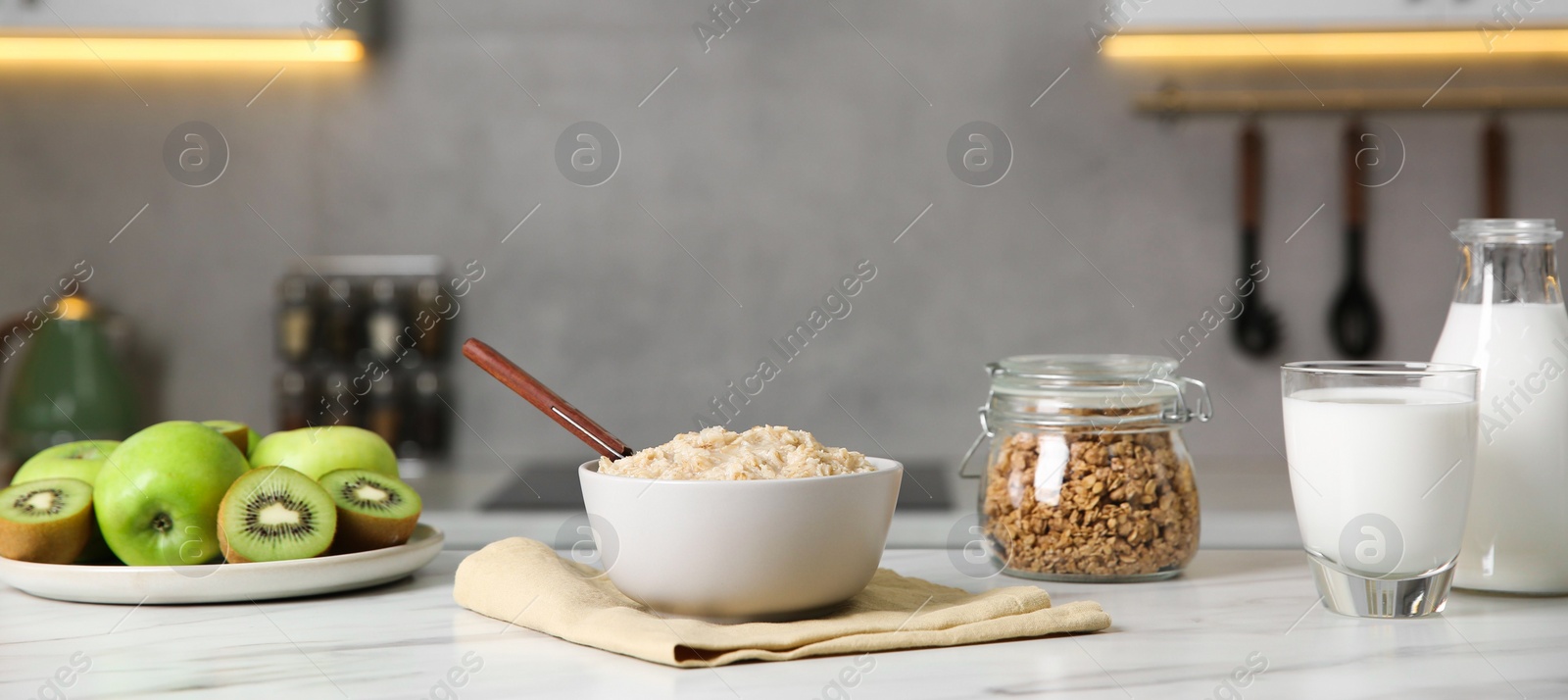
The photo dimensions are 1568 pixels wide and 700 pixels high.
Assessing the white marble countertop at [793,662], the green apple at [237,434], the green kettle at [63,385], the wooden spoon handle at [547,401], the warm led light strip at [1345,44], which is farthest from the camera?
the green kettle at [63,385]

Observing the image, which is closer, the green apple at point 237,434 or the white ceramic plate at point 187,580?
the white ceramic plate at point 187,580

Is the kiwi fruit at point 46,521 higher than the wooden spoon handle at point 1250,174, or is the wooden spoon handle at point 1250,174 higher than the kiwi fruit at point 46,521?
the wooden spoon handle at point 1250,174

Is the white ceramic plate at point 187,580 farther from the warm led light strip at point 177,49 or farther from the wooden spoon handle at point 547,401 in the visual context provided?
the warm led light strip at point 177,49

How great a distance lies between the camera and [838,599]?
2.60 feet

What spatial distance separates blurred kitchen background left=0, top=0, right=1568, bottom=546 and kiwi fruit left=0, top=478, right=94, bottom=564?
1.30 meters

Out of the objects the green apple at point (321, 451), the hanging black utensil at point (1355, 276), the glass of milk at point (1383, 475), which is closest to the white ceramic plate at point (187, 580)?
the green apple at point (321, 451)

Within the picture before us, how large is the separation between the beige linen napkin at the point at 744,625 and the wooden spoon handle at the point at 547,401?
95mm

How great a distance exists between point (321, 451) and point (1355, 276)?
1909 millimetres

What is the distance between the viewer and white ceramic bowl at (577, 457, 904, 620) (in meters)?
0.74

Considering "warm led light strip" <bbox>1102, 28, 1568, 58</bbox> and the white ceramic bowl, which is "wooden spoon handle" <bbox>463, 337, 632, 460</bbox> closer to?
the white ceramic bowl

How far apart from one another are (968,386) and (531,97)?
995 millimetres

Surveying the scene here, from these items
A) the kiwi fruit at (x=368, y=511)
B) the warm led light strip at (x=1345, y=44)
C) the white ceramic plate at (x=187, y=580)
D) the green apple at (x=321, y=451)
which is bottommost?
the white ceramic plate at (x=187, y=580)

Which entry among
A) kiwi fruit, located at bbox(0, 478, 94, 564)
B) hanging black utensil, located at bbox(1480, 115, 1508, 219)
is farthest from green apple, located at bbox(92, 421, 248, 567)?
hanging black utensil, located at bbox(1480, 115, 1508, 219)

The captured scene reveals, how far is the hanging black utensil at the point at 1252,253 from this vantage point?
2199mm
